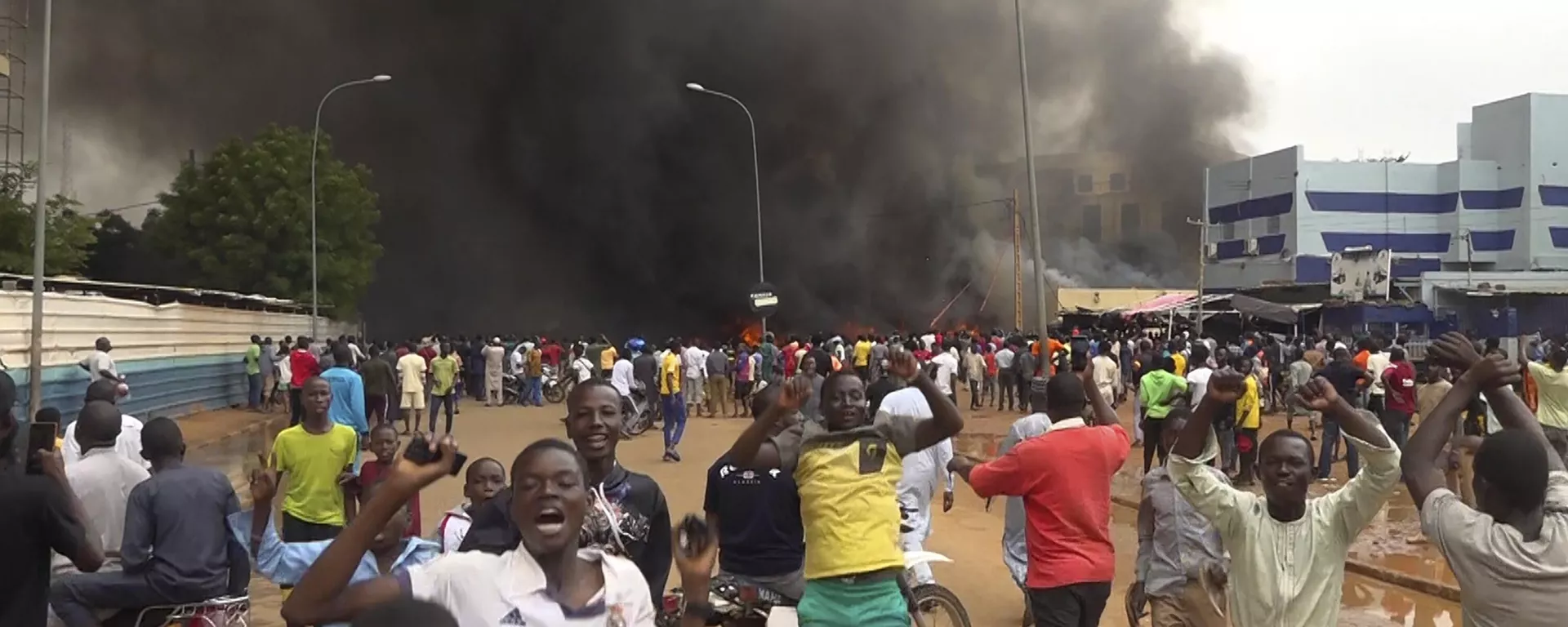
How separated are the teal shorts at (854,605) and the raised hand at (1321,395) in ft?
4.02

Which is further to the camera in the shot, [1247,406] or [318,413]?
[1247,406]

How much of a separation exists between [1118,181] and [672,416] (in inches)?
1456

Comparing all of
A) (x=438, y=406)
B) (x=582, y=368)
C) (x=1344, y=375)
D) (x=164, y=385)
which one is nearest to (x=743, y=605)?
(x=1344, y=375)

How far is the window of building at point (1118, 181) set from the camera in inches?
1779

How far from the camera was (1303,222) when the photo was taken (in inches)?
1430

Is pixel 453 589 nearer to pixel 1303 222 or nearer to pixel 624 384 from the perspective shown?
pixel 624 384

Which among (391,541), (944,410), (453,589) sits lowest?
(391,541)

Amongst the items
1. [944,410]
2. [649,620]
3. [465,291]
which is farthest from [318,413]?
[465,291]

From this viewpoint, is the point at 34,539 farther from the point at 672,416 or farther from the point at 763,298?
the point at 763,298

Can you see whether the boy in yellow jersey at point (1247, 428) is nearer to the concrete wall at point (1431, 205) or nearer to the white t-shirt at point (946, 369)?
the white t-shirt at point (946, 369)

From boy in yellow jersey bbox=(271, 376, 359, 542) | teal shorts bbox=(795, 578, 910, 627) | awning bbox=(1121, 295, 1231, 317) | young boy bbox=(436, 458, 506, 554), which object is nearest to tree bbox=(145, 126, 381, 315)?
awning bbox=(1121, 295, 1231, 317)

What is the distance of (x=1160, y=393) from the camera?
325 inches

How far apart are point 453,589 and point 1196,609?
3.05 metres

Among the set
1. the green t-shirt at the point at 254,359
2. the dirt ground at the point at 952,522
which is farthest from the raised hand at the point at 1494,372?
the green t-shirt at the point at 254,359
